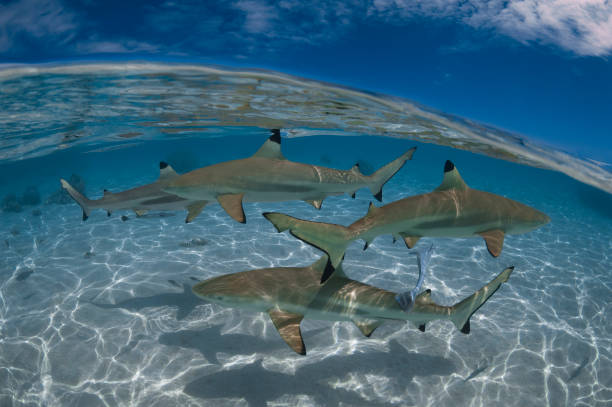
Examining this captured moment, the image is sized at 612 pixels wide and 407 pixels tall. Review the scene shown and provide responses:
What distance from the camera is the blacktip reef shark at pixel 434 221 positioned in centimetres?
291

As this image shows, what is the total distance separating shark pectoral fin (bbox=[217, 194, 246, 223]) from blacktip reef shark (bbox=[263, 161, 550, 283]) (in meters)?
0.95

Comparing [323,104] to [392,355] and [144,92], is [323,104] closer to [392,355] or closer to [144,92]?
[144,92]

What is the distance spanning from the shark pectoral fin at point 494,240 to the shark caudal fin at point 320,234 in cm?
155

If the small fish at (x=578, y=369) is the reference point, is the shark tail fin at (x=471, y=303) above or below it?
above

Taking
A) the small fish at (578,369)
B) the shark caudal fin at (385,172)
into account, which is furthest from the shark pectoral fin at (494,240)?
the small fish at (578,369)

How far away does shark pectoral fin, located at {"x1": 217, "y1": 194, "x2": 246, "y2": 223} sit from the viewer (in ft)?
11.7

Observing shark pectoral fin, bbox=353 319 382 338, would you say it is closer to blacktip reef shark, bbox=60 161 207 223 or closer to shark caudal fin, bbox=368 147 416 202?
shark caudal fin, bbox=368 147 416 202

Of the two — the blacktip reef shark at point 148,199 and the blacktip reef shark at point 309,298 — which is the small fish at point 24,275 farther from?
the blacktip reef shark at point 309,298

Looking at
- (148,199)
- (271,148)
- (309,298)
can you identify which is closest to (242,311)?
(148,199)

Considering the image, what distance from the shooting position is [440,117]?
566 inches

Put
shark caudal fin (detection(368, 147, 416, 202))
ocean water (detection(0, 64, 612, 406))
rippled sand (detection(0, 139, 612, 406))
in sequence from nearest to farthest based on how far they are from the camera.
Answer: shark caudal fin (detection(368, 147, 416, 202)), rippled sand (detection(0, 139, 612, 406)), ocean water (detection(0, 64, 612, 406))

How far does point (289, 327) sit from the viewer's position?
11.0ft

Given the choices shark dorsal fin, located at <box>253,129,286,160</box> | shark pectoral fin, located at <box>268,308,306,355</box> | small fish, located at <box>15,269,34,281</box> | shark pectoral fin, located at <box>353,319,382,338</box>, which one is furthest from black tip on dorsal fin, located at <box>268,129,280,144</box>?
small fish, located at <box>15,269,34,281</box>

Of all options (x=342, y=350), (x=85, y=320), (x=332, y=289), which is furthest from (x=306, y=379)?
(x=85, y=320)
